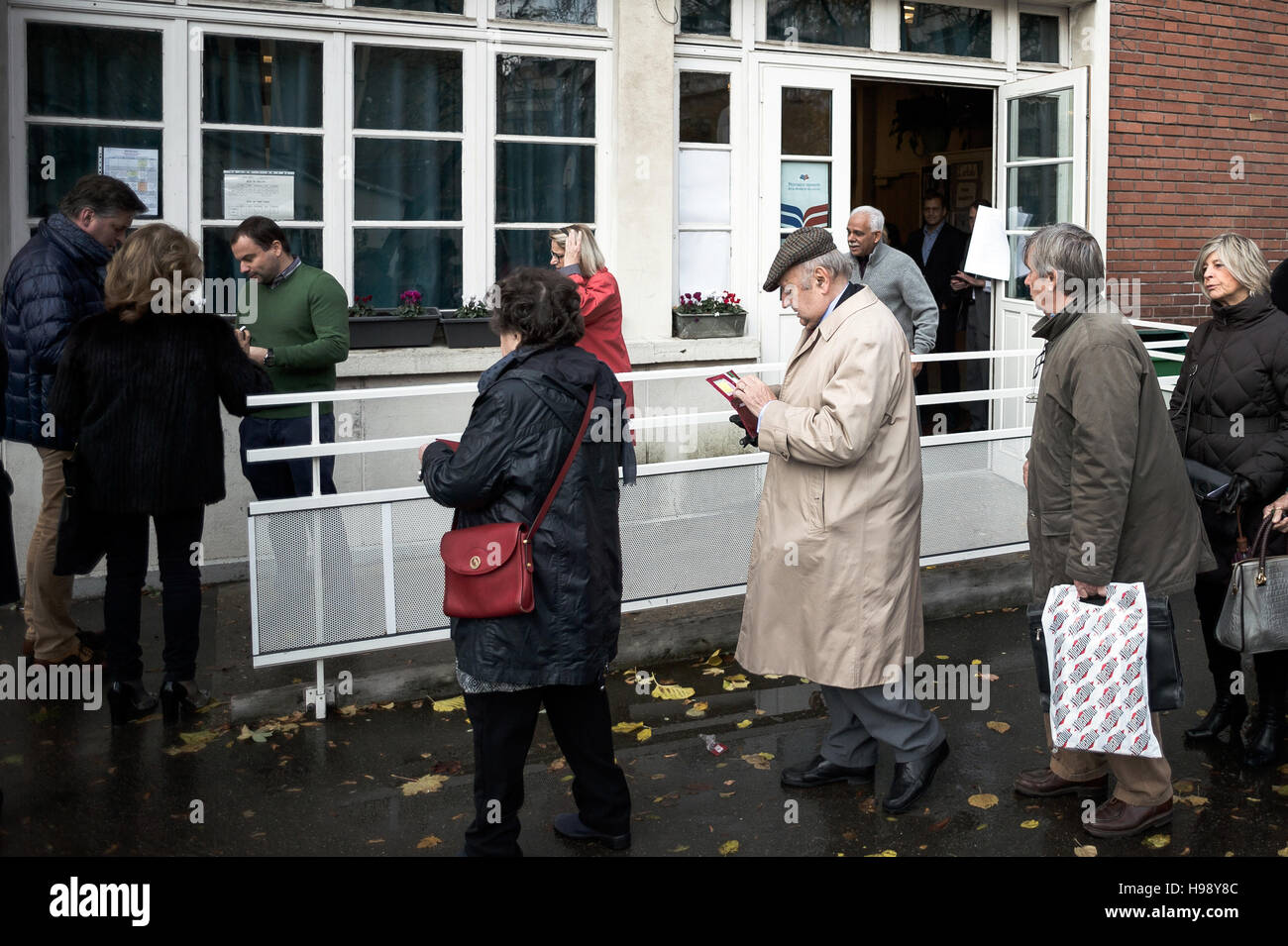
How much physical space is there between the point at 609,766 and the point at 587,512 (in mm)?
900

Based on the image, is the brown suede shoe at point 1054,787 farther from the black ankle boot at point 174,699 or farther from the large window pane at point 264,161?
the large window pane at point 264,161

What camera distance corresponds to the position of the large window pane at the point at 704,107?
8.67 meters

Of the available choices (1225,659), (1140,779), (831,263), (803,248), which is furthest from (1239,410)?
(803,248)

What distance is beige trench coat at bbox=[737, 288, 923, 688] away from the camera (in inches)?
173

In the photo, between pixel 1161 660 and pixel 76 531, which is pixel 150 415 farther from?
pixel 1161 660

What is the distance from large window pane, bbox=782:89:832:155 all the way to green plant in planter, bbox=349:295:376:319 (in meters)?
3.00

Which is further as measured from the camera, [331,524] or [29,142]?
[29,142]

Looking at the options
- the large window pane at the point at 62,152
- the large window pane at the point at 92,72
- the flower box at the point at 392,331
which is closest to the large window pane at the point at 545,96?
the flower box at the point at 392,331

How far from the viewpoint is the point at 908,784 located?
4719 millimetres

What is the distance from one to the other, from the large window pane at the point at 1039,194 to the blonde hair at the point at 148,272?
21.2ft

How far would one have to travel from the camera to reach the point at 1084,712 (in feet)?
14.3

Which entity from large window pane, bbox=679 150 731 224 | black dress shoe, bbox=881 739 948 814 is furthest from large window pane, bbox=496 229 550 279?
black dress shoe, bbox=881 739 948 814
